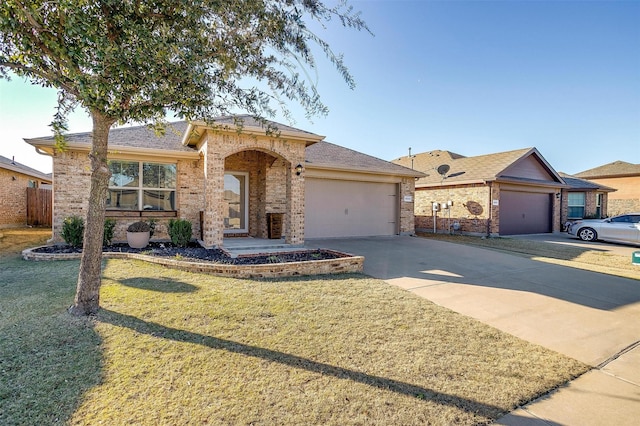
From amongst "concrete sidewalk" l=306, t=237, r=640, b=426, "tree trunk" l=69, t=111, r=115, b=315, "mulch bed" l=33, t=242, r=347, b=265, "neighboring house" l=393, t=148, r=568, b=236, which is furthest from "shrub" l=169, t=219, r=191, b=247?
"neighboring house" l=393, t=148, r=568, b=236

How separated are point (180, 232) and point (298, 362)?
7.12 m

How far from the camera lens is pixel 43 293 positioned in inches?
181

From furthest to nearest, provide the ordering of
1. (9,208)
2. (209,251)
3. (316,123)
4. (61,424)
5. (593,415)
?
(9,208) → (209,251) → (316,123) → (593,415) → (61,424)

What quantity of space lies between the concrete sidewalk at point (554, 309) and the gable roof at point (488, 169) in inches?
264

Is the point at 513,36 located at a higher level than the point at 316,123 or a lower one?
higher

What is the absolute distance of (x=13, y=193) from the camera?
576 inches

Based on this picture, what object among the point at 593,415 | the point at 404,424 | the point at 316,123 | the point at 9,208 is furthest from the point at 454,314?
the point at 9,208

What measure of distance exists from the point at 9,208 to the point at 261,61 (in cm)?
1705

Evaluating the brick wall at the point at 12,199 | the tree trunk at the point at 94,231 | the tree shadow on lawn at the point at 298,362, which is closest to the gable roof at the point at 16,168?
the brick wall at the point at 12,199

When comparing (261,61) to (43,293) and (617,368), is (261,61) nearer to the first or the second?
(43,293)

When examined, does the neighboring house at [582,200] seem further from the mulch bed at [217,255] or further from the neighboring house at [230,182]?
the mulch bed at [217,255]

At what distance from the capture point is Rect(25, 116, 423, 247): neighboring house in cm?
803

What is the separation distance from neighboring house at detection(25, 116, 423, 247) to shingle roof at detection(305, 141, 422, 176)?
53 mm

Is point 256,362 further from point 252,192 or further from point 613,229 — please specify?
point 613,229
